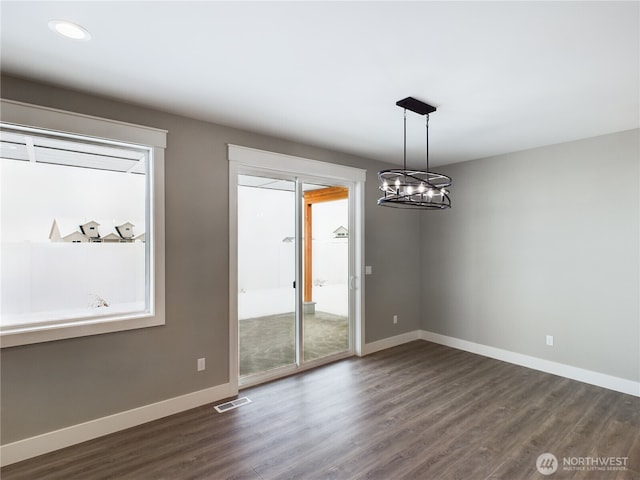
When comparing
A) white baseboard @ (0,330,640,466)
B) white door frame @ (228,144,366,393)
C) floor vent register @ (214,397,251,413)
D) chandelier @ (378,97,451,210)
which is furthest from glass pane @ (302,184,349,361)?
chandelier @ (378,97,451,210)

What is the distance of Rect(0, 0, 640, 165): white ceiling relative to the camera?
1.79 m

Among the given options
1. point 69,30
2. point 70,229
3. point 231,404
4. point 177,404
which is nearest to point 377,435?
point 231,404

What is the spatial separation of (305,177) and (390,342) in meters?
2.77

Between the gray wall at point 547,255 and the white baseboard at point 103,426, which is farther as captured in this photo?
the gray wall at point 547,255

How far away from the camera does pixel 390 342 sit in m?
5.12

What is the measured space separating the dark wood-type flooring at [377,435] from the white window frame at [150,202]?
2.86 ft

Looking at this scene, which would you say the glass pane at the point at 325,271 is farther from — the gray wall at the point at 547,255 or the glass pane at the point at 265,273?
the gray wall at the point at 547,255

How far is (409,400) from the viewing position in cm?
340

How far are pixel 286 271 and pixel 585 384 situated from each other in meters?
3.61

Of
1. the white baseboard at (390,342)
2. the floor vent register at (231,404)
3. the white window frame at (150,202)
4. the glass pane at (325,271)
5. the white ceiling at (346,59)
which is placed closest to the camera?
the white ceiling at (346,59)

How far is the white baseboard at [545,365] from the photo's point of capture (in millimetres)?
3639

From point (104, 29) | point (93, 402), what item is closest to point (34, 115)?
point (104, 29)

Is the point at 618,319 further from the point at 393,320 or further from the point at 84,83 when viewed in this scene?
the point at 84,83

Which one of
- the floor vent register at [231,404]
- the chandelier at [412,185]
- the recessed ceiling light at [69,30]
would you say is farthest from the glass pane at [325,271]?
the recessed ceiling light at [69,30]
